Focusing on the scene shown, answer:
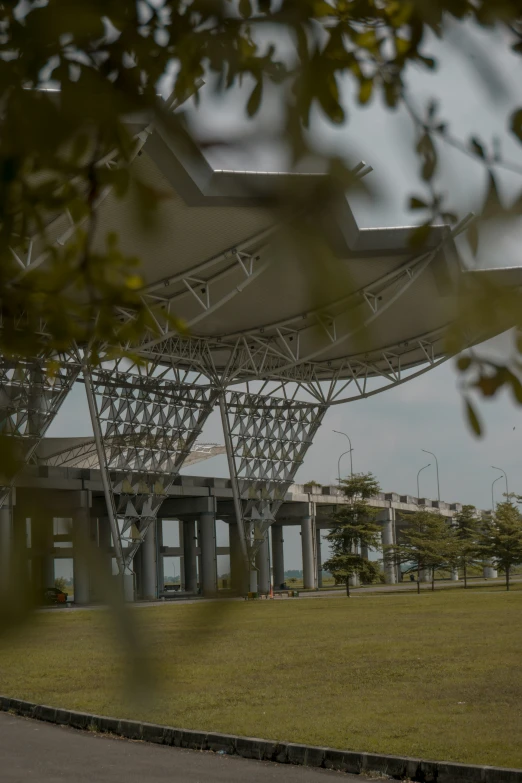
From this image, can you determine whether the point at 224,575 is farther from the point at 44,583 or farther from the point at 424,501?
the point at 424,501

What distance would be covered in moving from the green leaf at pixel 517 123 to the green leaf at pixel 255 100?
0.32 m

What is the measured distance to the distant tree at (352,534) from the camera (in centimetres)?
4988

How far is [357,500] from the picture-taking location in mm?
52312

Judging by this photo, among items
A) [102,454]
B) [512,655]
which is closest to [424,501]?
[102,454]

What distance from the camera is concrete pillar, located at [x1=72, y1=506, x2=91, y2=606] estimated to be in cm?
103

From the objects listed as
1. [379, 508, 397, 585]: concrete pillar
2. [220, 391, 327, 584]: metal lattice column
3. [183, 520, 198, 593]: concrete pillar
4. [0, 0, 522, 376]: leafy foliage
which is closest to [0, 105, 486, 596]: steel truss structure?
[220, 391, 327, 584]: metal lattice column

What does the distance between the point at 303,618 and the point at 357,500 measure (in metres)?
24.8

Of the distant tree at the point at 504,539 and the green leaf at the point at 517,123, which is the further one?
the distant tree at the point at 504,539

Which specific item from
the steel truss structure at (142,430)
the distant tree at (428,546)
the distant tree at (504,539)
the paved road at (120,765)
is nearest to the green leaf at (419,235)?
the paved road at (120,765)

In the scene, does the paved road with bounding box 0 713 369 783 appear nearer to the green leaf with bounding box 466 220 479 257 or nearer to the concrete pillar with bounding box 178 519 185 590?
the green leaf with bounding box 466 220 479 257

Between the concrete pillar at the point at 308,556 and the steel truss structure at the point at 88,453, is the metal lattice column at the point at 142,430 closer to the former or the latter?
the steel truss structure at the point at 88,453

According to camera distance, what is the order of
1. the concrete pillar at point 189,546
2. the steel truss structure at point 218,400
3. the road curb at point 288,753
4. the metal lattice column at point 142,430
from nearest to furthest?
1. the road curb at point 288,753
2. the steel truss structure at point 218,400
3. the metal lattice column at point 142,430
4. the concrete pillar at point 189,546

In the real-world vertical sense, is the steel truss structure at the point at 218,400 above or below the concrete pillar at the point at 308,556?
above

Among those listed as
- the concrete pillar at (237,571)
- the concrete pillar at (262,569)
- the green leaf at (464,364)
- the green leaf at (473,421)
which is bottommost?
the concrete pillar at (262,569)
